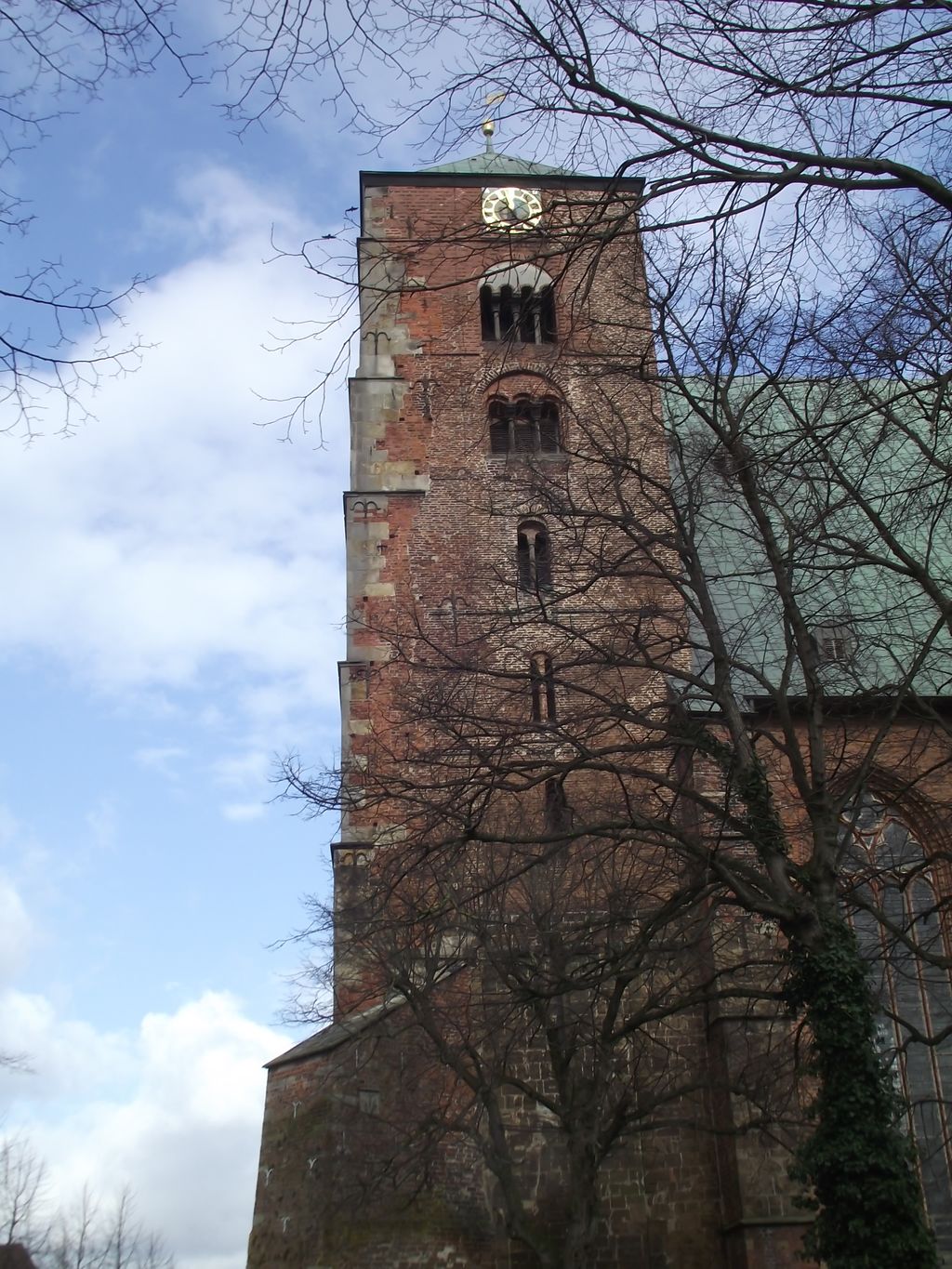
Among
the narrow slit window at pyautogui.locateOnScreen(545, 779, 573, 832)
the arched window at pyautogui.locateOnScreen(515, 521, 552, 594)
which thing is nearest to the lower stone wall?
the narrow slit window at pyautogui.locateOnScreen(545, 779, 573, 832)

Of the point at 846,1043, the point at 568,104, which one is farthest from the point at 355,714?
the point at 568,104

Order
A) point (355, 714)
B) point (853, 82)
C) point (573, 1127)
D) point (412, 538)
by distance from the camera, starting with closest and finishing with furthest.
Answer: point (853, 82) < point (573, 1127) < point (355, 714) < point (412, 538)

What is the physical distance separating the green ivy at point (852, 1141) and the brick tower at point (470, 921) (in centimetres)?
Result: 206

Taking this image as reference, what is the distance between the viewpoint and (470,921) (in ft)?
41.5

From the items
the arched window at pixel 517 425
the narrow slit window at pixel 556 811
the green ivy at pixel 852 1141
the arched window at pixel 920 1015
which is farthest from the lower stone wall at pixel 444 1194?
the arched window at pixel 517 425

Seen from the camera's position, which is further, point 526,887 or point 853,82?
point 526,887

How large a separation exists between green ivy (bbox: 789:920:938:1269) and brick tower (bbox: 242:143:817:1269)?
81.0 inches

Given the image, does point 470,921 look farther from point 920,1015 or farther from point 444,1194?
point 920,1015

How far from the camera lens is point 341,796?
1014 centimetres

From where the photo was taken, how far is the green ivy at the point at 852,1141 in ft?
28.3

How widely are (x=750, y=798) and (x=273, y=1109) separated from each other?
9911mm

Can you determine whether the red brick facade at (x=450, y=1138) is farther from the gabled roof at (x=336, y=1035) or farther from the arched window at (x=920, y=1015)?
the arched window at (x=920, y=1015)

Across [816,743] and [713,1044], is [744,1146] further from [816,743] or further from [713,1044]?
[816,743]

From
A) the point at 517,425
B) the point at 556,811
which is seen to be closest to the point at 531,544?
the point at 517,425
